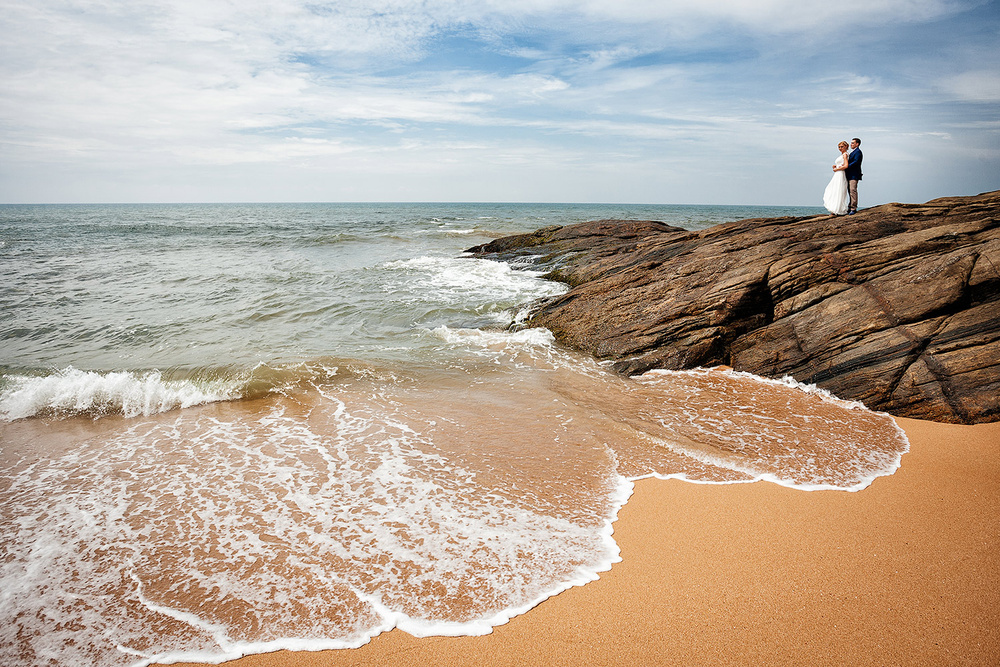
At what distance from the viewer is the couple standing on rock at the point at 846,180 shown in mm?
10812

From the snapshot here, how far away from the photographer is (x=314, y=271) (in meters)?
19.1

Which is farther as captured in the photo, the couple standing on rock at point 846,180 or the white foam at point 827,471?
the couple standing on rock at point 846,180

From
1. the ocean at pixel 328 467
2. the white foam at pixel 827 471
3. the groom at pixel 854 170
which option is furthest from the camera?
the groom at pixel 854 170

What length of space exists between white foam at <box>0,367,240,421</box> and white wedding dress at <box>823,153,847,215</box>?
13114 millimetres

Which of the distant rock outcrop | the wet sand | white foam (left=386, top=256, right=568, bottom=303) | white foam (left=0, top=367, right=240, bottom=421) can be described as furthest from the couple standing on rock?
white foam (left=0, top=367, right=240, bottom=421)

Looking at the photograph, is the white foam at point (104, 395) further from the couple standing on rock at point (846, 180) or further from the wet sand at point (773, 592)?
the couple standing on rock at point (846, 180)

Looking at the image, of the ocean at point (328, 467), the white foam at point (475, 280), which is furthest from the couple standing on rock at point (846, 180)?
the white foam at point (475, 280)

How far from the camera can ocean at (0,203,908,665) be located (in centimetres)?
321

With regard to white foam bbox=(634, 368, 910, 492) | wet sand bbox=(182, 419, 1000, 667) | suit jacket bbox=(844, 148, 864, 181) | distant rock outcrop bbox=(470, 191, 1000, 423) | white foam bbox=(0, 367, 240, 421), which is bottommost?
wet sand bbox=(182, 419, 1000, 667)

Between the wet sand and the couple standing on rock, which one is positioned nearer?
the wet sand

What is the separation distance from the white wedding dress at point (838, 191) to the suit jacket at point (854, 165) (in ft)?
0.26

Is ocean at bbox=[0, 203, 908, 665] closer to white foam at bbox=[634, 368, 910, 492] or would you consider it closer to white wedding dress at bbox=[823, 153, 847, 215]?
white foam at bbox=[634, 368, 910, 492]

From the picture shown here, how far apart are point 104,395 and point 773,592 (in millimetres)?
8542

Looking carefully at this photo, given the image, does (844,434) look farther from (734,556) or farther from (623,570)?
(623,570)
